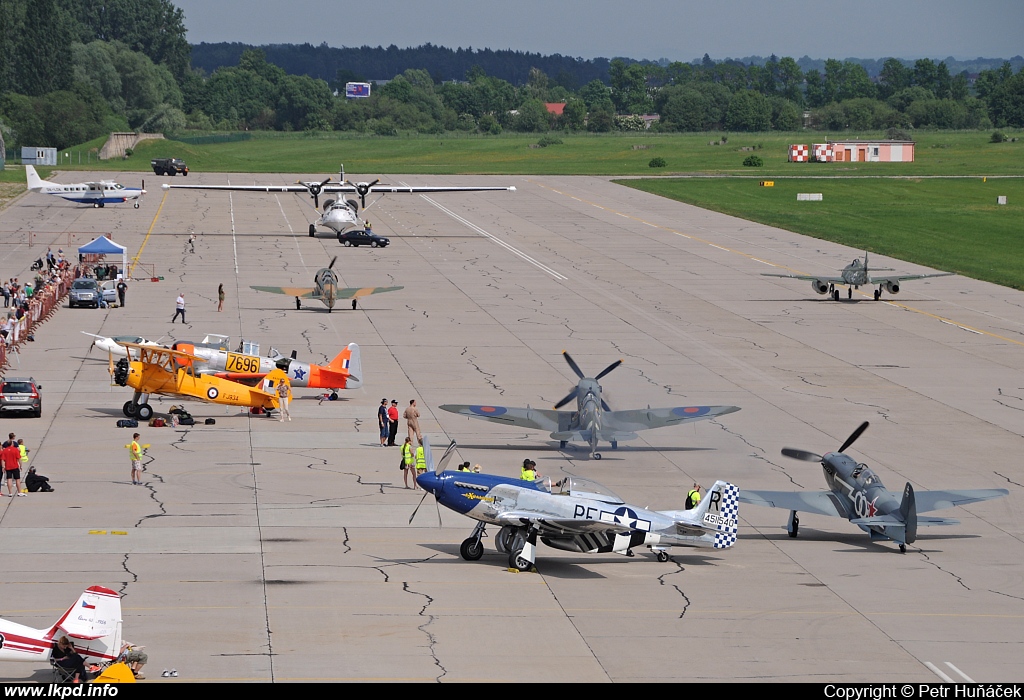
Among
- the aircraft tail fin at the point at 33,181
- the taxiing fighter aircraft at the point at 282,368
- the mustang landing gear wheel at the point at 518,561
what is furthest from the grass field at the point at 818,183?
the mustang landing gear wheel at the point at 518,561

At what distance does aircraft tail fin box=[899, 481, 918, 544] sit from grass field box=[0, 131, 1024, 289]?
169 feet

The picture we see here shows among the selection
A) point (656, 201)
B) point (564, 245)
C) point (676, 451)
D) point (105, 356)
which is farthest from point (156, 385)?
point (656, 201)

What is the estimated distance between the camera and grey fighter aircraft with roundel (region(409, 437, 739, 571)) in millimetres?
25609

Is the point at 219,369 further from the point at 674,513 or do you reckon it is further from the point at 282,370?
the point at 674,513

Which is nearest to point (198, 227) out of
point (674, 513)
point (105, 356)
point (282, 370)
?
point (105, 356)

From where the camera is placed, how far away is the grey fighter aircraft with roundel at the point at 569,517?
1008 inches

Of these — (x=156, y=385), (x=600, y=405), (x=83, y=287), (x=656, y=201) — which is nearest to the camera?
(x=600, y=405)

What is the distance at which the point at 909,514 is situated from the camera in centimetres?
2691

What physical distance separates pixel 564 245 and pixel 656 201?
3388 centimetres

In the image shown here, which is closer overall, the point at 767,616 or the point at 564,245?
the point at 767,616

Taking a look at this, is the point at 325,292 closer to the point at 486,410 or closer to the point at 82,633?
the point at 486,410

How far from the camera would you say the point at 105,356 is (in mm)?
50125

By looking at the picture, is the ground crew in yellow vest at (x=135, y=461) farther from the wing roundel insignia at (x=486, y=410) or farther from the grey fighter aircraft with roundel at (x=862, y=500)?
the grey fighter aircraft with roundel at (x=862, y=500)

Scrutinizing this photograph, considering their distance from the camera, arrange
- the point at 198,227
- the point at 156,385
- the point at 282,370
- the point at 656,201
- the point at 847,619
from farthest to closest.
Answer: the point at 656,201 < the point at 198,227 < the point at 282,370 < the point at 156,385 < the point at 847,619
